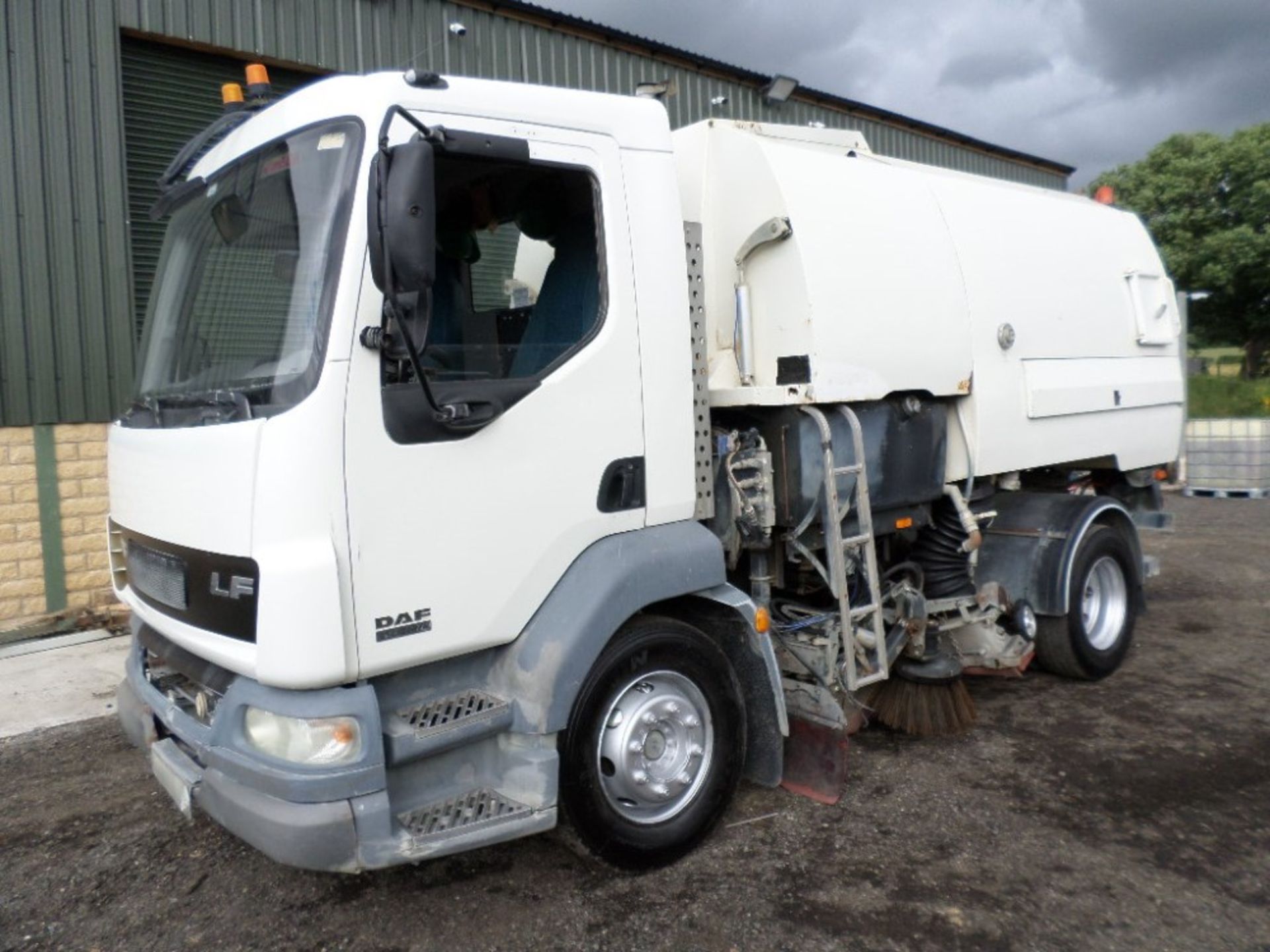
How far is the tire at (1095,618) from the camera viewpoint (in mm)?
5656

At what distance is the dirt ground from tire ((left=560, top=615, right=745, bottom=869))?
19 cm

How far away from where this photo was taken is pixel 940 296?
475cm

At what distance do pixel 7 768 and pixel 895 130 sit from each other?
1298 cm

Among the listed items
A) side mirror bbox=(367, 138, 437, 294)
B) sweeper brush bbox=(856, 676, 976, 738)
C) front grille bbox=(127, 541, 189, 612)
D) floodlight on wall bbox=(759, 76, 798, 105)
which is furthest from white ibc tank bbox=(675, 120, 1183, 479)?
floodlight on wall bbox=(759, 76, 798, 105)

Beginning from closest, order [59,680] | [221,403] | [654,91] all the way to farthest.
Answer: [221,403], [654,91], [59,680]

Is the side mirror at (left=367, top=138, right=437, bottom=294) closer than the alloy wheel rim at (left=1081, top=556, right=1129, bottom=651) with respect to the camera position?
Yes

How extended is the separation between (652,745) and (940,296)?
2543mm

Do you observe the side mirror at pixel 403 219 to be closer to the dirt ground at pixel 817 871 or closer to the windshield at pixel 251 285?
the windshield at pixel 251 285

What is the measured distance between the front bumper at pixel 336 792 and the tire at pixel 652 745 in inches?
10.0

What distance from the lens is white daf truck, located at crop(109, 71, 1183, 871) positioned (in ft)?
9.49

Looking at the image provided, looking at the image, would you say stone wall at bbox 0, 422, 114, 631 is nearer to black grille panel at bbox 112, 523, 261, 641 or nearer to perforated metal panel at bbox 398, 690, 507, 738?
black grille panel at bbox 112, 523, 261, 641

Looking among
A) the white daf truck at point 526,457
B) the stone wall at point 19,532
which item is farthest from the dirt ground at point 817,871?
the stone wall at point 19,532

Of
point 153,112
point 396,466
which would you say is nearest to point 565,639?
point 396,466

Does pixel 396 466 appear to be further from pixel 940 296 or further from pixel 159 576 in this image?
pixel 940 296
